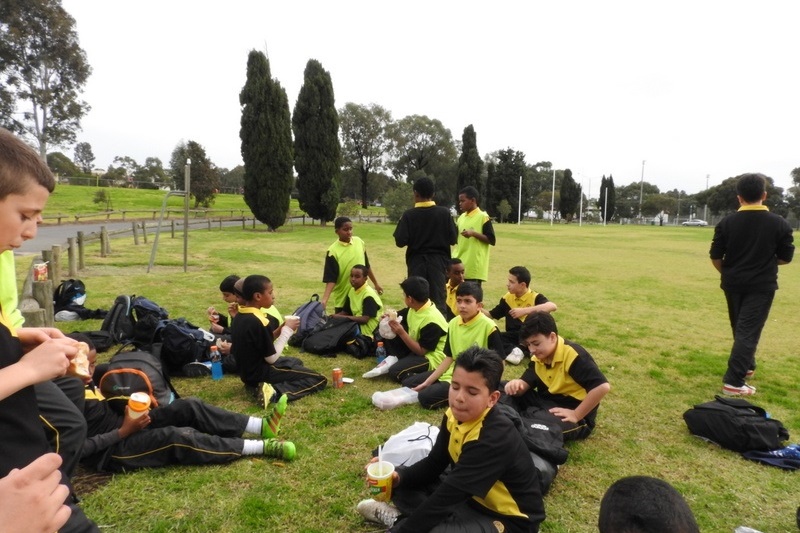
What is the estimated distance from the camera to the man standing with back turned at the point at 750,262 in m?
4.92

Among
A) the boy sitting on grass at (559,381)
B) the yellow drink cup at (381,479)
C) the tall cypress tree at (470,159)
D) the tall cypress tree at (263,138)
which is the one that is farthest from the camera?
the tall cypress tree at (470,159)

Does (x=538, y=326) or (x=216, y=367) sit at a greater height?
(x=538, y=326)

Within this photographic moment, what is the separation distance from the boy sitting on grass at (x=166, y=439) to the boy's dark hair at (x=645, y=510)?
265 cm

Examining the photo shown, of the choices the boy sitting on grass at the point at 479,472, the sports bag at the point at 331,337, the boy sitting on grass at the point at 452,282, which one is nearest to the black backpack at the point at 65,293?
the sports bag at the point at 331,337

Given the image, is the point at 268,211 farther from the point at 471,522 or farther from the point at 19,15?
the point at 471,522

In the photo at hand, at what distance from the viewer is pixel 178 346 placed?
5203 mm

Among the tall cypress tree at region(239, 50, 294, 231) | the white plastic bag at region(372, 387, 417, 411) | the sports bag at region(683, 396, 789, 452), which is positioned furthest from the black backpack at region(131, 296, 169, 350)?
the tall cypress tree at region(239, 50, 294, 231)

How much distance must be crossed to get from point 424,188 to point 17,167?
5.23 meters

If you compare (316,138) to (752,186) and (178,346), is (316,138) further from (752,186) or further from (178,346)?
(752,186)

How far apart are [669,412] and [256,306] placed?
416 cm

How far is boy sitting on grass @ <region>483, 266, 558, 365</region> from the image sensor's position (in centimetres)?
573

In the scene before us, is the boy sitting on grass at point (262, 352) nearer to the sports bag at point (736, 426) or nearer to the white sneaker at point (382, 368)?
the white sneaker at point (382, 368)

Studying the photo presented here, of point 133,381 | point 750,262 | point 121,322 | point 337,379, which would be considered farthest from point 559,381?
point 121,322

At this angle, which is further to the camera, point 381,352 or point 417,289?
point 381,352
